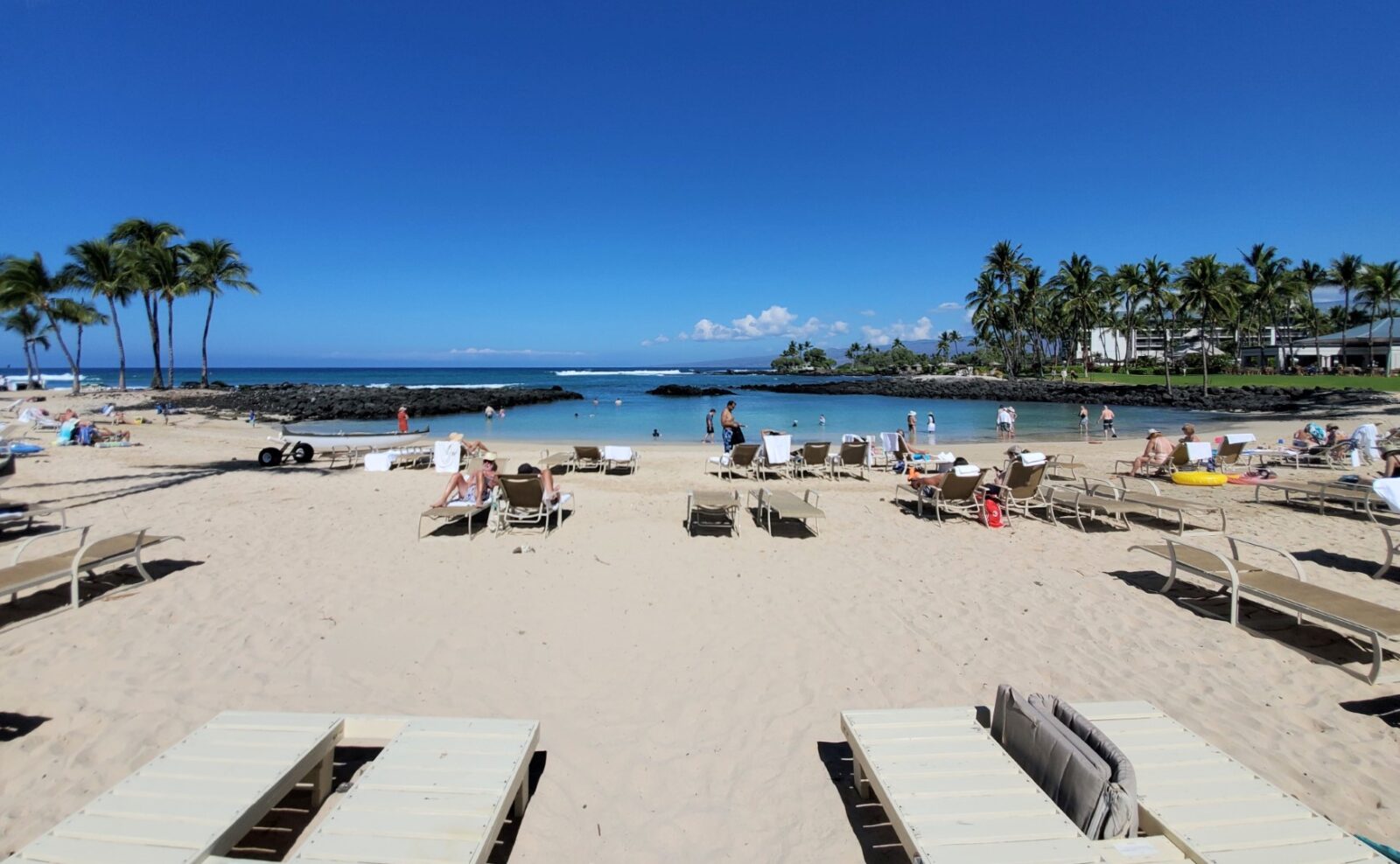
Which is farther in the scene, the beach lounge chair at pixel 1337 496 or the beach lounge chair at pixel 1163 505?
the beach lounge chair at pixel 1337 496

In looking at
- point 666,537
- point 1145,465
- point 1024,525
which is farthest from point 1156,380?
point 666,537

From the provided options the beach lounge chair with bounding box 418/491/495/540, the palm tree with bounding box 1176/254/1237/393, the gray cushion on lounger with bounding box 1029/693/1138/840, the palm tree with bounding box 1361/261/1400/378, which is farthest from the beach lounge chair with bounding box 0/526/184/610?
the palm tree with bounding box 1361/261/1400/378

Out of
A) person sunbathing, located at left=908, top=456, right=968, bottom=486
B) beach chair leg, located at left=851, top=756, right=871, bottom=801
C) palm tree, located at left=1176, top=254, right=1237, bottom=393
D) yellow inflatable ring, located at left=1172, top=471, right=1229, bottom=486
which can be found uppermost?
palm tree, located at left=1176, top=254, right=1237, bottom=393

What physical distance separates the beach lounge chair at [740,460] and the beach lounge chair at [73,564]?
28.7ft

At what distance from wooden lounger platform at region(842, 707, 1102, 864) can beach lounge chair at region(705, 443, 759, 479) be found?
9.35 meters

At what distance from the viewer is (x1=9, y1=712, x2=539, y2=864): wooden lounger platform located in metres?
2.21

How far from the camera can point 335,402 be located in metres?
37.7

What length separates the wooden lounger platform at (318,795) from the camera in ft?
7.26

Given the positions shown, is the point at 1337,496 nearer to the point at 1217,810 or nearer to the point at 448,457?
the point at 1217,810

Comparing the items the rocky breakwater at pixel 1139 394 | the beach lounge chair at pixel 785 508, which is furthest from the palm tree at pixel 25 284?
the rocky breakwater at pixel 1139 394

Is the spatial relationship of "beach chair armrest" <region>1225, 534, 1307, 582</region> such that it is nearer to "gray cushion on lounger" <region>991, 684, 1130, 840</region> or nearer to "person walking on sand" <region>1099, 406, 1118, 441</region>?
"gray cushion on lounger" <region>991, 684, 1130, 840</region>

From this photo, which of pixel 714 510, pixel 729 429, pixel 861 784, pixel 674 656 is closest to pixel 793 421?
pixel 729 429

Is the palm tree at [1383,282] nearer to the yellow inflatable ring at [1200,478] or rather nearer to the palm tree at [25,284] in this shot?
the yellow inflatable ring at [1200,478]

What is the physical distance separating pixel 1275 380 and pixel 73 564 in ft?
207
